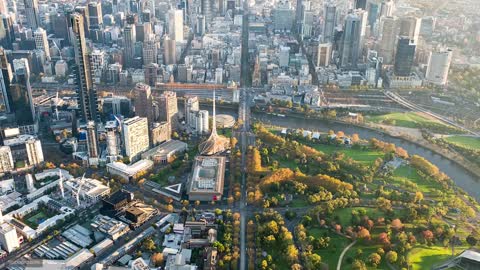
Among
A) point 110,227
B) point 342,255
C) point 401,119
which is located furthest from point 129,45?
point 342,255

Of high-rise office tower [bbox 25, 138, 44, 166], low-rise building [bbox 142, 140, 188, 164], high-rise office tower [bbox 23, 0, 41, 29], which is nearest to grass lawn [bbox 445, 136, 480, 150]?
low-rise building [bbox 142, 140, 188, 164]

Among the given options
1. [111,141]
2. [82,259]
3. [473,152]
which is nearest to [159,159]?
[111,141]

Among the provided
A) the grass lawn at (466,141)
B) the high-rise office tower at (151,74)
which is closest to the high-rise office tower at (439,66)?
the grass lawn at (466,141)

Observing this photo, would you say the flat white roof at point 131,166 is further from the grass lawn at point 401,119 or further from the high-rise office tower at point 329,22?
the high-rise office tower at point 329,22

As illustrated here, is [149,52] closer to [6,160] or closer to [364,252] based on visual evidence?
[6,160]

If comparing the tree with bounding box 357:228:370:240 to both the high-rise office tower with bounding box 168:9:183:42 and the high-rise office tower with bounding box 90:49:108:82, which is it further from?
the high-rise office tower with bounding box 168:9:183:42

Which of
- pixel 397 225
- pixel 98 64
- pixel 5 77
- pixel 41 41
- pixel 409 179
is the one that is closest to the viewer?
pixel 397 225
